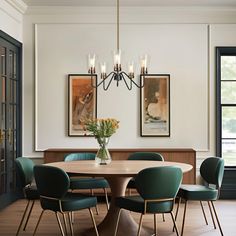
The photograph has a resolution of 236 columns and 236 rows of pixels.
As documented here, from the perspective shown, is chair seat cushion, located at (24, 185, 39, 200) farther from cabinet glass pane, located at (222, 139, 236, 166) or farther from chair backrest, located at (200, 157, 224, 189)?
cabinet glass pane, located at (222, 139, 236, 166)

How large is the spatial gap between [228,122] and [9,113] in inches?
129

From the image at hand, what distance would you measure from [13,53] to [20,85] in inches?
20.2

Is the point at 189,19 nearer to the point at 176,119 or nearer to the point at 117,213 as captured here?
the point at 176,119

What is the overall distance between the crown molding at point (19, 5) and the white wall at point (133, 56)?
155 mm

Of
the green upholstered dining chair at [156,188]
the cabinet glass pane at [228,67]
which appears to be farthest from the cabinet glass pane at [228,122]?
the green upholstered dining chair at [156,188]

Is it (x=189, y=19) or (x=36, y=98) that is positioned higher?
(x=189, y=19)

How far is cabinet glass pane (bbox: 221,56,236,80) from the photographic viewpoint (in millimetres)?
6613

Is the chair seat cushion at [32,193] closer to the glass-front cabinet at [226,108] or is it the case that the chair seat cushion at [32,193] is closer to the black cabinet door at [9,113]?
the black cabinet door at [9,113]

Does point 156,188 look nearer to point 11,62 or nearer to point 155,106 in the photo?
point 155,106

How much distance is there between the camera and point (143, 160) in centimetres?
523

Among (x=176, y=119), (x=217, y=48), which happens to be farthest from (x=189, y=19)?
(x=176, y=119)

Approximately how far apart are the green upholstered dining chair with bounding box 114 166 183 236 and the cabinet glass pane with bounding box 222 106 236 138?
9.85 feet

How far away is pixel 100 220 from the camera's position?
16.8ft

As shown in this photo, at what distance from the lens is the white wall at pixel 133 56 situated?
6531mm
